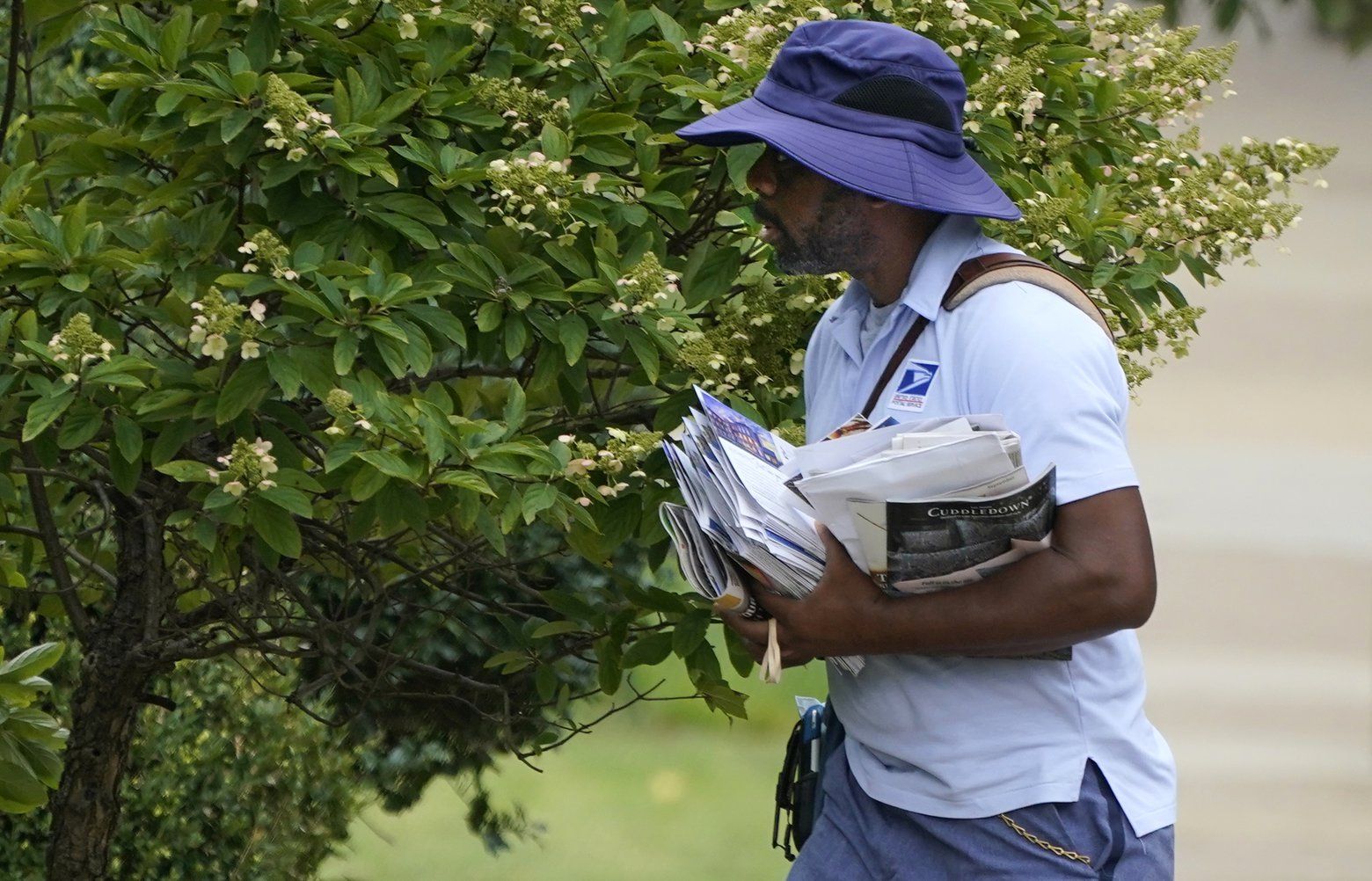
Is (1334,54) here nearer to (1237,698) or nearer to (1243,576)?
(1243,576)

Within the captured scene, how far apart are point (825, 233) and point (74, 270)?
1122mm

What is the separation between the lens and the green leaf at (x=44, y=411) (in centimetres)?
220

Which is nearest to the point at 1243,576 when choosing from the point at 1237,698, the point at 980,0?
the point at 1237,698

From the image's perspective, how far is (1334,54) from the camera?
22.7 ft

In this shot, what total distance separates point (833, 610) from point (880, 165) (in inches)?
20.1

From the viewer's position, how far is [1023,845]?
72.4 inches

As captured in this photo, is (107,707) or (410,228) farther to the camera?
(107,707)

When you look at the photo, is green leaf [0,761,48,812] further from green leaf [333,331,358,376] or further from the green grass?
the green grass

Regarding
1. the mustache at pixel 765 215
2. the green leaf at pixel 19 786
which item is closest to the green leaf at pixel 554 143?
the mustache at pixel 765 215

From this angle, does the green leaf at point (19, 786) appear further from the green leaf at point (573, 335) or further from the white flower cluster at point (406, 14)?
the white flower cluster at point (406, 14)

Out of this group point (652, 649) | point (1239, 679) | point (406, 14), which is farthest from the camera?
point (1239, 679)

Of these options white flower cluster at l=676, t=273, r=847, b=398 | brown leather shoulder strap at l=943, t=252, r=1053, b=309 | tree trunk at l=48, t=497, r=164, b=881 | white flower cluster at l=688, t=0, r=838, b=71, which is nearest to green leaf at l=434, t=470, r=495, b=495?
white flower cluster at l=676, t=273, r=847, b=398

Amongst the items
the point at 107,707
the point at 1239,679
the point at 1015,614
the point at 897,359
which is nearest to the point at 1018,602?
the point at 1015,614

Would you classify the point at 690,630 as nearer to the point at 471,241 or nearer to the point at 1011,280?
the point at 471,241
